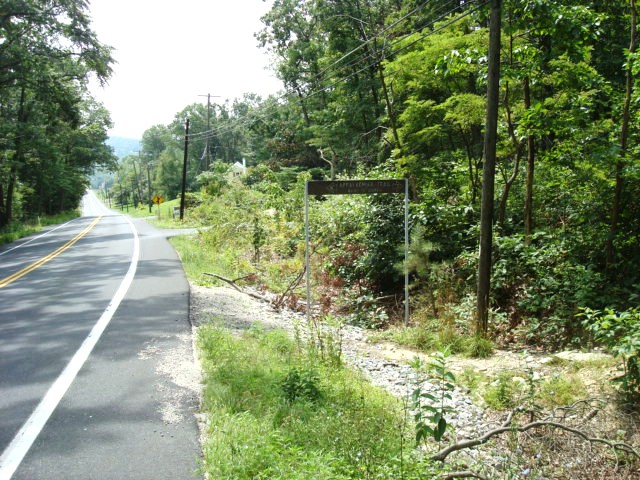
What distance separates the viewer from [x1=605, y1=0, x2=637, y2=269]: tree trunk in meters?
7.99

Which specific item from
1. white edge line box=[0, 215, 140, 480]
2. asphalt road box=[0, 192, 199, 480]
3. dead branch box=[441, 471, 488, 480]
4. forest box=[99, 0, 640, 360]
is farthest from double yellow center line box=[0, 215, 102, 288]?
dead branch box=[441, 471, 488, 480]

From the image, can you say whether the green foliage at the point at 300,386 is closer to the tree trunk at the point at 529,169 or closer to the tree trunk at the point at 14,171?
the tree trunk at the point at 529,169

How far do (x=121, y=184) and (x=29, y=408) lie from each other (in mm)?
144095

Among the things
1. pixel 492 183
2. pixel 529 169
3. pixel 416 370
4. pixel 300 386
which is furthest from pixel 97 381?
pixel 529 169

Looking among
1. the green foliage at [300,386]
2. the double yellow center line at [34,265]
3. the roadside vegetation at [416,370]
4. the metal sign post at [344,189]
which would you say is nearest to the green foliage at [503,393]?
the roadside vegetation at [416,370]

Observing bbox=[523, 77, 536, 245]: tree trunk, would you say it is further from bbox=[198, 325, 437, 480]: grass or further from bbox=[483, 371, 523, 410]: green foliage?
bbox=[198, 325, 437, 480]: grass

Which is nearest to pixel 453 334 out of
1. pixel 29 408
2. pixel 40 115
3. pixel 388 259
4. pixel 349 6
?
pixel 388 259

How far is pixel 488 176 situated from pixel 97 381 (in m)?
6.76

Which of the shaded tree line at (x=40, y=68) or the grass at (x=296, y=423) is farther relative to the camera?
the shaded tree line at (x=40, y=68)

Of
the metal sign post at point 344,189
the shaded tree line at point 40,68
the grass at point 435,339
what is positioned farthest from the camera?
the shaded tree line at point 40,68

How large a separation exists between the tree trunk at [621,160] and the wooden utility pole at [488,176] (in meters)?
1.95

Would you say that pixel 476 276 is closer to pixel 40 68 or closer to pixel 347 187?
pixel 347 187

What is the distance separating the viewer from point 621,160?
795 cm

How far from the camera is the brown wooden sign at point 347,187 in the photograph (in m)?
9.67
